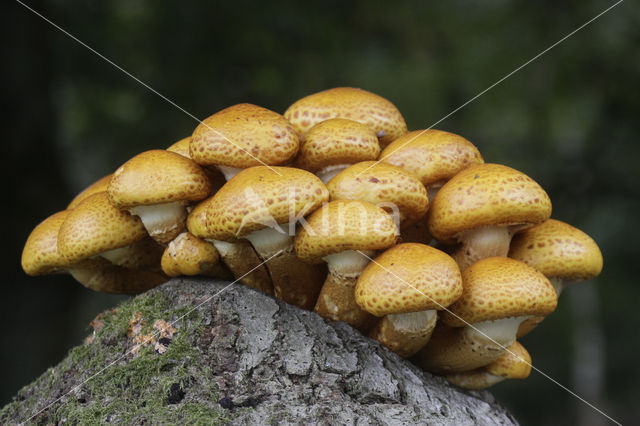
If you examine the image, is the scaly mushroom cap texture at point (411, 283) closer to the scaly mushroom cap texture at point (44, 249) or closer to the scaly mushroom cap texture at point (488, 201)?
the scaly mushroom cap texture at point (488, 201)

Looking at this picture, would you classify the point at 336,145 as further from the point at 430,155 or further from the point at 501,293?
the point at 501,293

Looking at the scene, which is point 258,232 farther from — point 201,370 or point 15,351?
point 15,351

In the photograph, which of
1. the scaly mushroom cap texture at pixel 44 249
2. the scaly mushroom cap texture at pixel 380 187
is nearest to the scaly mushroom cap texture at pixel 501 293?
the scaly mushroom cap texture at pixel 380 187

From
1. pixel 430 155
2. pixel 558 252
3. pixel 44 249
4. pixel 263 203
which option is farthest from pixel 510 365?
pixel 44 249

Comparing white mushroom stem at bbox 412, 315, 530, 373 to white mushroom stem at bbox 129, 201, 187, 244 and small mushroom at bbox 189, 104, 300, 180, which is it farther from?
white mushroom stem at bbox 129, 201, 187, 244

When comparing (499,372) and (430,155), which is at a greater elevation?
(430,155)

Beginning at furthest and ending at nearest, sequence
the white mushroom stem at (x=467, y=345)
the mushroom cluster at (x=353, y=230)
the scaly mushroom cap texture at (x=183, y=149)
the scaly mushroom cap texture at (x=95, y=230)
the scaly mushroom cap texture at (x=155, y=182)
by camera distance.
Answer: the scaly mushroom cap texture at (x=183, y=149) → the white mushroom stem at (x=467, y=345) → the scaly mushroom cap texture at (x=95, y=230) → the scaly mushroom cap texture at (x=155, y=182) → the mushroom cluster at (x=353, y=230)
